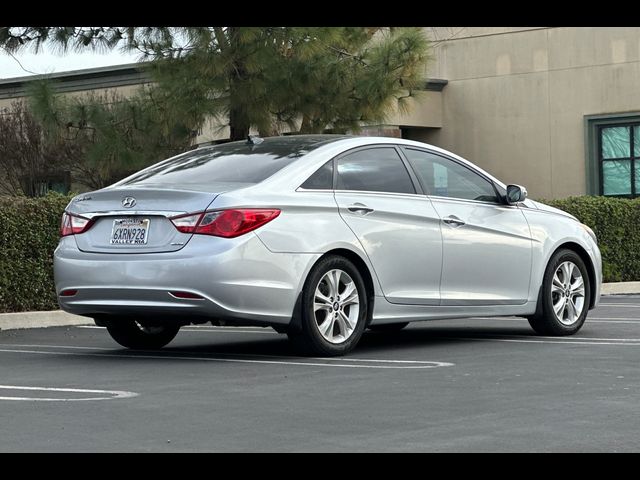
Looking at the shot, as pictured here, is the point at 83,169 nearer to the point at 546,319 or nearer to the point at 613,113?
the point at 613,113

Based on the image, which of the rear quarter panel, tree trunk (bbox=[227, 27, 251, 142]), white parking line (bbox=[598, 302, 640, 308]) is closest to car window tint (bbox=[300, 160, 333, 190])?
the rear quarter panel

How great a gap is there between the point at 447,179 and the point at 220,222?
240 centimetres

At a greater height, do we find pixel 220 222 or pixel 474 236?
pixel 220 222

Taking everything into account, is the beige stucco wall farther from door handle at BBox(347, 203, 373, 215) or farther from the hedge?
door handle at BBox(347, 203, 373, 215)

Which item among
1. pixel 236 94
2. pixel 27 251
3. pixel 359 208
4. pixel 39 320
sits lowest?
pixel 39 320

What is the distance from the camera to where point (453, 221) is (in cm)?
1117

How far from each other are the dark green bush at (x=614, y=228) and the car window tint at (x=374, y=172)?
Result: 31.9ft

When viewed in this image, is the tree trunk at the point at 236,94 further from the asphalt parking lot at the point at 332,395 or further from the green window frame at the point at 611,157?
the green window frame at the point at 611,157

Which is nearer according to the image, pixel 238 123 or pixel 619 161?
pixel 238 123

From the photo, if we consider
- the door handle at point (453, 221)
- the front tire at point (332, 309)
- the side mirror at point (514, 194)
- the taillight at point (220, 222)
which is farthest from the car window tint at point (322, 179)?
the side mirror at point (514, 194)

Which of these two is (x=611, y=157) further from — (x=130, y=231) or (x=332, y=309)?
(x=130, y=231)

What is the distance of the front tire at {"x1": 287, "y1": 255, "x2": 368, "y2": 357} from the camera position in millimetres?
10000

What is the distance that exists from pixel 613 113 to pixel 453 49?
4017 millimetres

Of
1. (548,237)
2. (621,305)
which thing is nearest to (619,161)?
(621,305)
